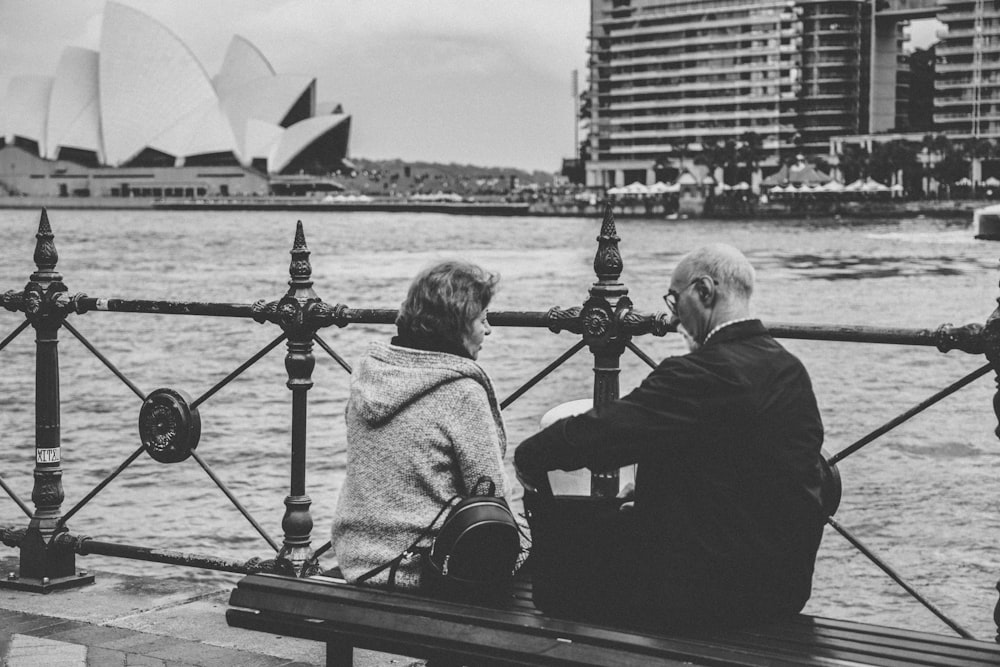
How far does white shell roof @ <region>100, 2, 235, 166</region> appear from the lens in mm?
98938

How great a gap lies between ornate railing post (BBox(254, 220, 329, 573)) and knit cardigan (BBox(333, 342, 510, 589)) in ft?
3.87

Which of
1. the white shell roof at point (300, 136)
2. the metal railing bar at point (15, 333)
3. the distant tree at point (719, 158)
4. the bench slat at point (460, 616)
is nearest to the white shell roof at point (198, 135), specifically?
the white shell roof at point (300, 136)

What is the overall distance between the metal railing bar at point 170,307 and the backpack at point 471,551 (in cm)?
149

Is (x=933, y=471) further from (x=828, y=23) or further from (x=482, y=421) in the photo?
(x=828, y=23)

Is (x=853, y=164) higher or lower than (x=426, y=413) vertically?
higher

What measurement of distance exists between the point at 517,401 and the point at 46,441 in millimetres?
14041

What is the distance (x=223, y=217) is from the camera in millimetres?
116562

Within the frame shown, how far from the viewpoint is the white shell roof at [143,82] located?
98.9m

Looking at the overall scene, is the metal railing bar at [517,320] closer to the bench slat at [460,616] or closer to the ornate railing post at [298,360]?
the ornate railing post at [298,360]

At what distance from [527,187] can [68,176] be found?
61574 mm

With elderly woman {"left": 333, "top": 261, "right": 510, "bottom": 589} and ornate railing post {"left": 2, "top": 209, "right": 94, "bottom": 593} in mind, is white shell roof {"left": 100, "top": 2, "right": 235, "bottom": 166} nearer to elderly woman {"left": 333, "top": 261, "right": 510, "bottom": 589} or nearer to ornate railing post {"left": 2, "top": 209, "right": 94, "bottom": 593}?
ornate railing post {"left": 2, "top": 209, "right": 94, "bottom": 593}

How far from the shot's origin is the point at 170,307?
434cm

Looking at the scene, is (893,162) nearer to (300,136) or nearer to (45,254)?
(300,136)

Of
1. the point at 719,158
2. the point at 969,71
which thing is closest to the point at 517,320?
the point at 719,158
